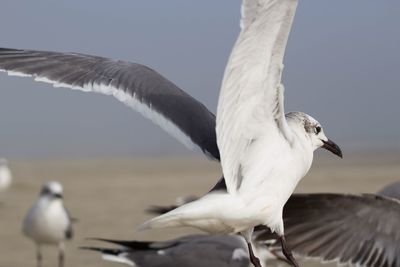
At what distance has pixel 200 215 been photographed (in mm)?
3953

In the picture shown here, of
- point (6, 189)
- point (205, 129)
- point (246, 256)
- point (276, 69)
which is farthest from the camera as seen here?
point (6, 189)

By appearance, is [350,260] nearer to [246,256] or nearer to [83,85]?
[246,256]

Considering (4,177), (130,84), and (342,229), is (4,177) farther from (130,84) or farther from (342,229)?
(130,84)

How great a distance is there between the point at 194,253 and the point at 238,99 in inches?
101

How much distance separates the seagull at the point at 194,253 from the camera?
244 inches

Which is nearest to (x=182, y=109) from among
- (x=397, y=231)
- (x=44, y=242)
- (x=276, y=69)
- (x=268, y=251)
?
(x=276, y=69)

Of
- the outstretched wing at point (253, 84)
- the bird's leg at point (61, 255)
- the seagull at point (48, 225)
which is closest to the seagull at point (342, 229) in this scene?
the outstretched wing at point (253, 84)

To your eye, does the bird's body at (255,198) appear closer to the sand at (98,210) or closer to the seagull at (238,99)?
the seagull at (238,99)

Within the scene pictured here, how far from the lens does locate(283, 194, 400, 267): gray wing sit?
5.30m

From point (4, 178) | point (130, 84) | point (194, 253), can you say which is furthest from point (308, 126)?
point (4, 178)

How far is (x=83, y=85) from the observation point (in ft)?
16.3

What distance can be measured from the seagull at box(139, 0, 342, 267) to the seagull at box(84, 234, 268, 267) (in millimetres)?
1804

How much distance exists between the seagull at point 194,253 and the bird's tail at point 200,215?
215 cm

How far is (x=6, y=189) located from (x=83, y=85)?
11.0 metres
